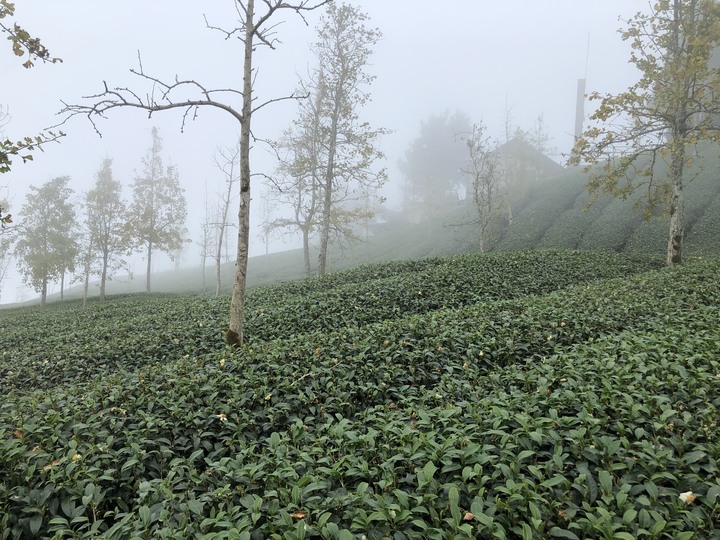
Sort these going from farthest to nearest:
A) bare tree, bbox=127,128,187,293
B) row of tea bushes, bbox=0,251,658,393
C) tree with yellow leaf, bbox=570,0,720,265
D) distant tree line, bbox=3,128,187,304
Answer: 1. bare tree, bbox=127,128,187,293
2. distant tree line, bbox=3,128,187,304
3. tree with yellow leaf, bbox=570,0,720,265
4. row of tea bushes, bbox=0,251,658,393

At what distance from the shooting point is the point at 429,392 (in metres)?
5.20

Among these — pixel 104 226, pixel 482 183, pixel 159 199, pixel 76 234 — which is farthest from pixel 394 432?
pixel 159 199

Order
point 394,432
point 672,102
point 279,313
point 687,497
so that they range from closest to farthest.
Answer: point 687,497, point 394,432, point 279,313, point 672,102

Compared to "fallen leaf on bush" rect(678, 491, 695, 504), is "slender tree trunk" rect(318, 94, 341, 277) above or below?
above

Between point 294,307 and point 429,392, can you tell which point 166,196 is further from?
point 429,392

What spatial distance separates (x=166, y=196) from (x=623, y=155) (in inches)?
1482

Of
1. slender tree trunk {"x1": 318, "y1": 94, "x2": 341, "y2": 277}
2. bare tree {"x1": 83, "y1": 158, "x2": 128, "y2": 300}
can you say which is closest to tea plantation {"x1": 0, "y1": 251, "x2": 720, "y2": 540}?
slender tree trunk {"x1": 318, "y1": 94, "x2": 341, "y2": 277}

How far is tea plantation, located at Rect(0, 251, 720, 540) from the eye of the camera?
2877 mm

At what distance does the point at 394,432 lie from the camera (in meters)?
4.09

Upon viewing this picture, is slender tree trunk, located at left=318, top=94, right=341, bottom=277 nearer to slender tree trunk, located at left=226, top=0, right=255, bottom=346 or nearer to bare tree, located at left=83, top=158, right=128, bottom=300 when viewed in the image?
slender tree trunk, located at left=226, top=0, right=255, bottom=346

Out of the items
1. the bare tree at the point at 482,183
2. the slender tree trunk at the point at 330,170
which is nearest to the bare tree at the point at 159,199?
the slender tree trunk at the point at 330,170

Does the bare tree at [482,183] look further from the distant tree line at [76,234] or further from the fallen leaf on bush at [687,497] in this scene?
the distant tree line at [76,234]

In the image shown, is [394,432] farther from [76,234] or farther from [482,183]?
[76,234]

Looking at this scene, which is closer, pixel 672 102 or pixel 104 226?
pixel 672 102
